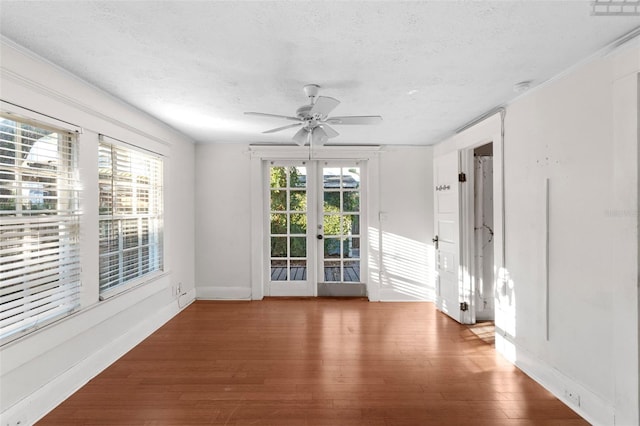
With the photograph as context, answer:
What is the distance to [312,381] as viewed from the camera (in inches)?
93.0

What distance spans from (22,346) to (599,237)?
360 cm

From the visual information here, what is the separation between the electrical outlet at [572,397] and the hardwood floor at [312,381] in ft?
0.26

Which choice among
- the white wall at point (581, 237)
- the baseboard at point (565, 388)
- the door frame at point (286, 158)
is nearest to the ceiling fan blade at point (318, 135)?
the door frame at point (286, 158)

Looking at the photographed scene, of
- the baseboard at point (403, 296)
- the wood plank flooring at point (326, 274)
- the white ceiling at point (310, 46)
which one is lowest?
the baseboard at point (403, 296)

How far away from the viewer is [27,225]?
193 centimetres

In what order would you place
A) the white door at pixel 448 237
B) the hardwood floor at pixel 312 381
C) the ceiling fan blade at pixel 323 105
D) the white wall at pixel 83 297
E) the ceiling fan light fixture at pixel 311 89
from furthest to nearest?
the white door at pixel 448 237 → the ceiling fan light fixture at pixel 311 89 → the ceiling fan blade at pixel 323 105 → the hardwood floor at pixel 312 381 → the white wall at pixel 83 297

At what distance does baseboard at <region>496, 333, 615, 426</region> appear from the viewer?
1858 mm

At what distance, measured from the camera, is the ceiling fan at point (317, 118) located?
223 cm

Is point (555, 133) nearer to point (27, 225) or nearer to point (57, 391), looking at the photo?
point (27, 225)

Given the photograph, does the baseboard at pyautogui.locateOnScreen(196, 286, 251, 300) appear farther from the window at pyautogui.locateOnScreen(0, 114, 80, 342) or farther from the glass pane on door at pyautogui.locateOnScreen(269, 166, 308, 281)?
the window at pyautogui.locateOnScreen(0, 114, 80, 342)

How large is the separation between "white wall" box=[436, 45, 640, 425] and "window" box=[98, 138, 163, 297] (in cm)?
357

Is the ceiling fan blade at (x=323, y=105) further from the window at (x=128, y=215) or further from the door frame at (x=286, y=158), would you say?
the door frame at (x=286, y=158)

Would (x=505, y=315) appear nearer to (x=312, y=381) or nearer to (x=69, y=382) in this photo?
(x=312, y=381)

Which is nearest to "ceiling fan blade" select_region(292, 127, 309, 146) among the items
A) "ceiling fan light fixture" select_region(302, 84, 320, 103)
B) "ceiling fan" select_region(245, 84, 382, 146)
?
"ceiling fan" select_region(245, 84, 382, 146)
